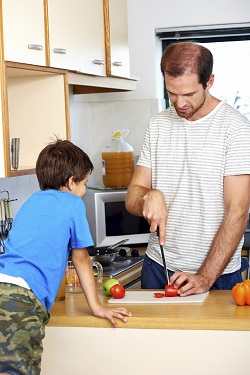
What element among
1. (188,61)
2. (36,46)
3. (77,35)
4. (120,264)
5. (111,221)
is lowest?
(120,264)

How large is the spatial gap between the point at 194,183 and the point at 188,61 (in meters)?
0.41

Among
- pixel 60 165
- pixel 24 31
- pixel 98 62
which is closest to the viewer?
pixel 60 165

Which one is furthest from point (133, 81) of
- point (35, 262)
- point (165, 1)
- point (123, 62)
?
point (35, 262)

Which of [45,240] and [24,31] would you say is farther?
[24,31]

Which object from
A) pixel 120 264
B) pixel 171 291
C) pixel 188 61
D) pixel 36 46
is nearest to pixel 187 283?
pixel 171 291

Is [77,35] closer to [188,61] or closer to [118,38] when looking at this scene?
[118,38]

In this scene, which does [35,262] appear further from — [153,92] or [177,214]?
[153,92]

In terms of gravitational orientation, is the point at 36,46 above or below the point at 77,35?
below

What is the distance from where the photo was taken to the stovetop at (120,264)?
3.18 m

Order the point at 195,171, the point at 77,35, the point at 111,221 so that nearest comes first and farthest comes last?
the point at 195,171 → the point at 77,35 → the point at 111,221

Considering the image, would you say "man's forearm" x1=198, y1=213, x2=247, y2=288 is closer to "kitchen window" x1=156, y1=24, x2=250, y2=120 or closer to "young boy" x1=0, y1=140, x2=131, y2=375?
"young boy" x1=0, y1=140, x2=131, y2=375

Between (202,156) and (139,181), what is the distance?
0.27 metres

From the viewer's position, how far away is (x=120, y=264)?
3.37m

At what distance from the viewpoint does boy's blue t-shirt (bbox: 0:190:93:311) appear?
2150 mm
